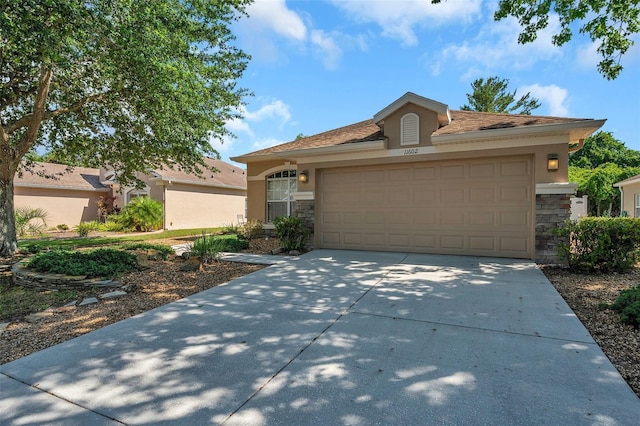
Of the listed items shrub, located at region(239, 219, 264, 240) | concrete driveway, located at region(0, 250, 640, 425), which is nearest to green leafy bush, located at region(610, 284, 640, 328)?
concrete driveway, located at region(0, 250, 640, 425)

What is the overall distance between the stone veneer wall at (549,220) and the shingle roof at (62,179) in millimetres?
19783

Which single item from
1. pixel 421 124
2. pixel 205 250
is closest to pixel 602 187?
pixel 421 124

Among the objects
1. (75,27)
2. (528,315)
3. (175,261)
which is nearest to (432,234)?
(528,315)

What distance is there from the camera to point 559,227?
675cm

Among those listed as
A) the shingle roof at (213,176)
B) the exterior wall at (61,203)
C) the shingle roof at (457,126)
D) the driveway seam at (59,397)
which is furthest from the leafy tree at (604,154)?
the exterior wall at (61,203)

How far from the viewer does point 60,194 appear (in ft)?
59.7

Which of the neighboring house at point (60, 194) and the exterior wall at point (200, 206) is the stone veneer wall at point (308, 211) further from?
the neighboring house at point (60, 194)

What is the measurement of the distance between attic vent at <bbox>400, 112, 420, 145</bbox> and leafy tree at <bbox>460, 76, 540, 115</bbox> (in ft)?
60.7

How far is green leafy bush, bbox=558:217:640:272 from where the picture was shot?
5.80 metres

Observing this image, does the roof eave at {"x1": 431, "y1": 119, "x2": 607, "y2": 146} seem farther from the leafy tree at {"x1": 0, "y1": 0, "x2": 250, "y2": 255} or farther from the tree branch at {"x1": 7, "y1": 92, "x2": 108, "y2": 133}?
the tree branch at {"x1": 7, "y1": 92, "x2": 108, "y2": 133}

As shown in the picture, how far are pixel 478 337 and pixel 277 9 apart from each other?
9.28m

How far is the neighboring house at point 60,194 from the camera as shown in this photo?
16.9 m

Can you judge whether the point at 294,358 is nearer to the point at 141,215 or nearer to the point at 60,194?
the point at 141,215

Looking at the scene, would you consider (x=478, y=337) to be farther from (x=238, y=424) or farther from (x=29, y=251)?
(x=29, y=251)
